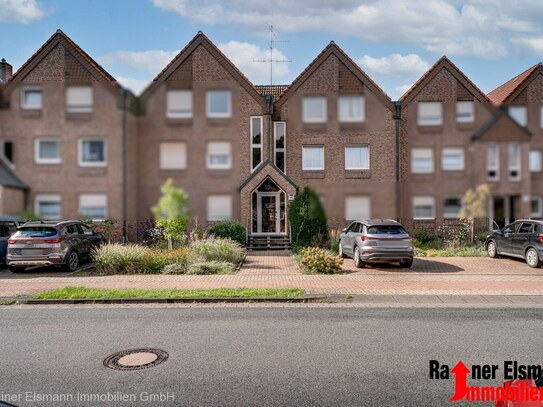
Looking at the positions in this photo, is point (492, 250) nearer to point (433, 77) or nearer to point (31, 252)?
point (31, 252)

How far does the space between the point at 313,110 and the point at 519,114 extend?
109 centimetres

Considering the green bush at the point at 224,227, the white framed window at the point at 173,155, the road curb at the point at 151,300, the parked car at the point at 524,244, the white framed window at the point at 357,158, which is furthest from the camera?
the parked car at the point at 524,244

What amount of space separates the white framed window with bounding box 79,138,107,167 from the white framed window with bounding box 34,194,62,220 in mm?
225

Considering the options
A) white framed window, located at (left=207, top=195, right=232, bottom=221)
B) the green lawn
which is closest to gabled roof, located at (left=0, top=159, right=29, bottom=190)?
white framed window, located at (left=207, top=195, right=232, bottom=221)

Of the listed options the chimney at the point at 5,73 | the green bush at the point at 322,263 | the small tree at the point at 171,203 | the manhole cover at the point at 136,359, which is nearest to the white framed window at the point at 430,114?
the small tree at the point at 171,203

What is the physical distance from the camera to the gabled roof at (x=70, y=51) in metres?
2.61

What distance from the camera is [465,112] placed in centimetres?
220

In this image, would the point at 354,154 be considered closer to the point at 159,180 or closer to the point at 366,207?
the point at 366,207

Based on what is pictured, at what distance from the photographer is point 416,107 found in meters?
2.53

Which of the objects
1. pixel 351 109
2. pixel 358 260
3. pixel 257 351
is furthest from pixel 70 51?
pixel 358 260

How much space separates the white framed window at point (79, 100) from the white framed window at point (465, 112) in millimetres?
1776

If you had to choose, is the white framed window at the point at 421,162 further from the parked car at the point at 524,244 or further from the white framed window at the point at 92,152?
the parked car at the point at 524,244

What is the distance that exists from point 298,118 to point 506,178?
45.0 inches

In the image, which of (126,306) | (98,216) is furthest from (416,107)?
(126,306)
